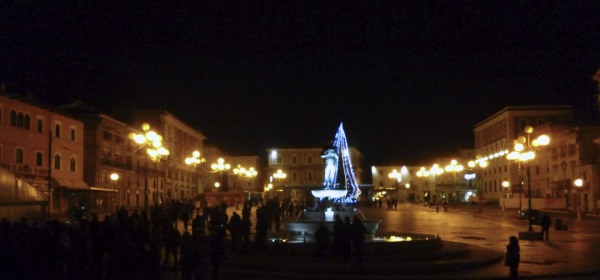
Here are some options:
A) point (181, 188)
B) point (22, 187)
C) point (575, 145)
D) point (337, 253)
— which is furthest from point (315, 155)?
point (337, 253)

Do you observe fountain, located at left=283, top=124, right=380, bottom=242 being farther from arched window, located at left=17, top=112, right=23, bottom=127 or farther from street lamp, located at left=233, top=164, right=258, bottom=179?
street lamp, located at left=233, top=164, right=258, bottom=179

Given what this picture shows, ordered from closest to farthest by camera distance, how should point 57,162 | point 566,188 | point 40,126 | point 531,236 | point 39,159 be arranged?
point 531,236, point 39,159, point 40,126, point 57,162, point 566,188

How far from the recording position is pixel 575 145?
220ft

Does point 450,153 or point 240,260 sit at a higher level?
point 450,153

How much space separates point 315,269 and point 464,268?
14.8ft

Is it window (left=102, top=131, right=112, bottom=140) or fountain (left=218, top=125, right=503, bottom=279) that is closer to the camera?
fountain (left=218, top=125, right=503, bottom=279)

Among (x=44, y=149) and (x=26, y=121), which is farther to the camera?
(x=44, y=149)

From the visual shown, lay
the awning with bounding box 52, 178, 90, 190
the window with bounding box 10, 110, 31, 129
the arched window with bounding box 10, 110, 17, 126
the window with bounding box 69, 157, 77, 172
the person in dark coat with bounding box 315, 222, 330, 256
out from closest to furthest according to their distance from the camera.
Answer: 1. the person in dark coat with bounding box 315, 222, 330, 256
2. the arched window with bounding box 10, 110, 17, 126
3. the window with bounding box 10, 110, 31, 129
4. the awning with bounding box 52, 178, 90, 190
5. the window with bounding box 69, 157, 77, 172

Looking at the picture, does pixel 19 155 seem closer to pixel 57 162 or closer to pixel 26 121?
pixel 26 121

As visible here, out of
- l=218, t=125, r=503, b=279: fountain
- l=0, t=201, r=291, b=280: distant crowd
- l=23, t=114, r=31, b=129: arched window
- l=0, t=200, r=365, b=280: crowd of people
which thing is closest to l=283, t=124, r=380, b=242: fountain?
l=218, t=125, r=503, b=279: fountain

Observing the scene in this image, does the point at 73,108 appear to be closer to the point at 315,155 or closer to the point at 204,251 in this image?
the point at 204,251

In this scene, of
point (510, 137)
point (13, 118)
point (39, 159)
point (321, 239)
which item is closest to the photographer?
point (321, 239)

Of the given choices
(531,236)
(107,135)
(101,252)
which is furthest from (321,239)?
(107,135)

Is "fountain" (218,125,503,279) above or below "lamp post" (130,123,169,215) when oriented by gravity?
below
